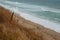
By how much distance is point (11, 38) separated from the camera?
30.8 ft

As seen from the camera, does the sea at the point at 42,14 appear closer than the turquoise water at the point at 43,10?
Yes

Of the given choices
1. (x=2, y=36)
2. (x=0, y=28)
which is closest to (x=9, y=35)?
(x=2, y=36)

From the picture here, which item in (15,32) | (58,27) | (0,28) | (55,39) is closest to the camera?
(15,32)

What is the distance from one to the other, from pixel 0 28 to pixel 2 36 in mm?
1721

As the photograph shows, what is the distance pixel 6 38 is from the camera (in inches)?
368

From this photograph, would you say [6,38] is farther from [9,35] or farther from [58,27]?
[58,27]

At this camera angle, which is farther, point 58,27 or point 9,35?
point 58,27

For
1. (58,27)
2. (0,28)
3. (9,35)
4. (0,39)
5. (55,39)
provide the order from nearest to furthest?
(0,39), (9,35), (0,28), (55,39), (58,27)

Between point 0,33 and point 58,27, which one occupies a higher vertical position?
point 0,33

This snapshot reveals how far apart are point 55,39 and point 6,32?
5605mm

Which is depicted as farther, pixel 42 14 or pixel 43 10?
pixel 43 10

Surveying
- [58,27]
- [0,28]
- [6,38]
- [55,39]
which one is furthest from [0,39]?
[58,27]

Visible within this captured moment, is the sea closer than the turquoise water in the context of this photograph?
Yes

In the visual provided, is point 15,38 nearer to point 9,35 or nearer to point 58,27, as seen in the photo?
point 9,35
